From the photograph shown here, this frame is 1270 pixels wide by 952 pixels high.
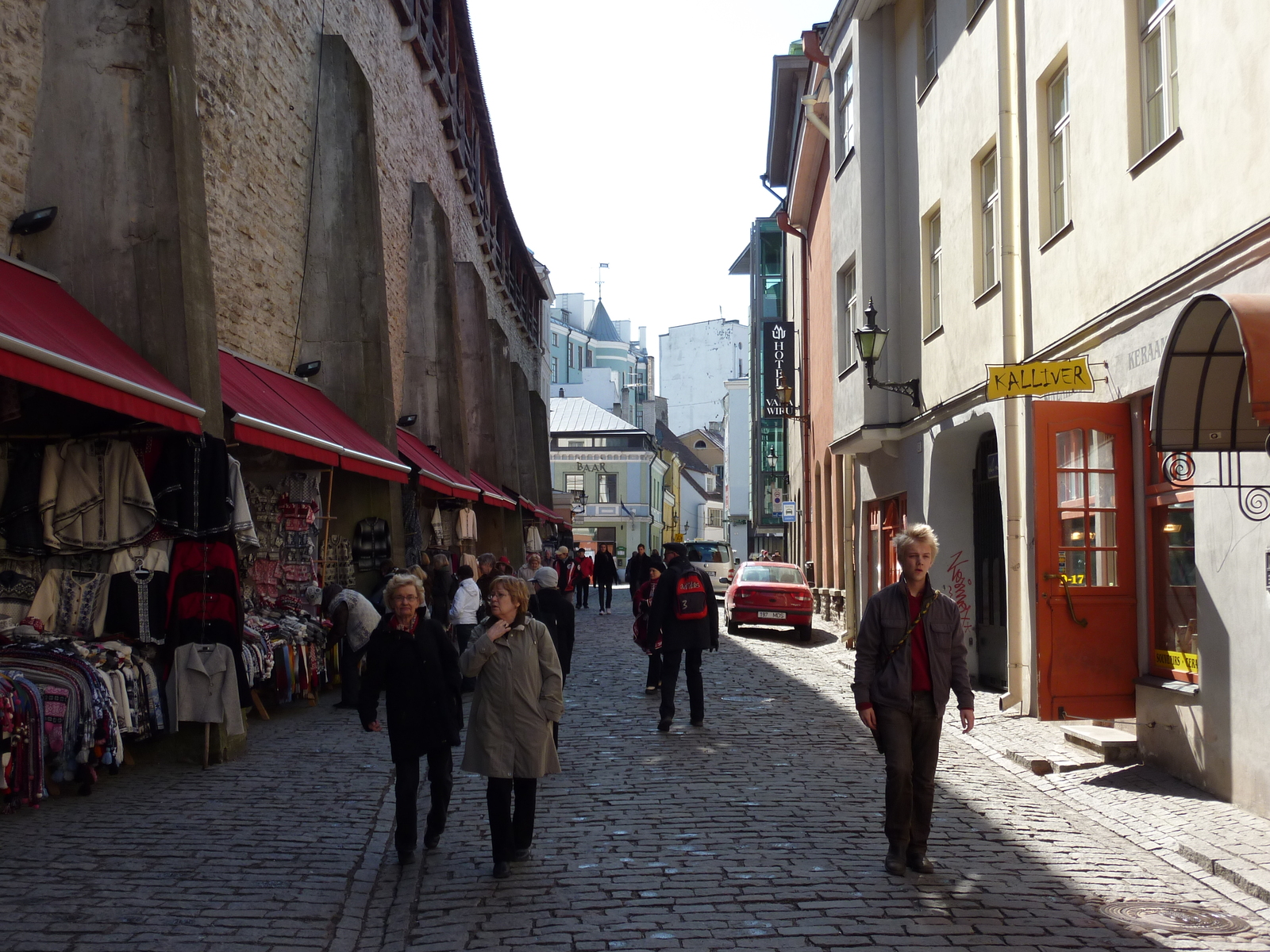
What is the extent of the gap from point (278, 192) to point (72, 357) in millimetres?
8101

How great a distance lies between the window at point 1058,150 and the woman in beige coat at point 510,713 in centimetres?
723

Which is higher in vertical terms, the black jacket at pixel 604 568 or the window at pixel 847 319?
the window at pixel 847 319

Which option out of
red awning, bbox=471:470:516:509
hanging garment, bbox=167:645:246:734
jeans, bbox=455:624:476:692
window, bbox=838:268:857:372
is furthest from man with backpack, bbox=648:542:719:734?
red awning, bbox=471:470:516:509

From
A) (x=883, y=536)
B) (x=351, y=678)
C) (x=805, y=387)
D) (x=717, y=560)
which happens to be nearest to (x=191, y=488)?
(x=351, y=678)

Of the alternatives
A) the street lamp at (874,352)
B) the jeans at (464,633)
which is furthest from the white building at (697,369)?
the jeans at (464,633)

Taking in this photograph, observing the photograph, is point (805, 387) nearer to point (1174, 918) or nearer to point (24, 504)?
point (24, 504)

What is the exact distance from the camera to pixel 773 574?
960 inches

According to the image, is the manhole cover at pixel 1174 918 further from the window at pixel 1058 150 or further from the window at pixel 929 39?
the window at pixel 929 39

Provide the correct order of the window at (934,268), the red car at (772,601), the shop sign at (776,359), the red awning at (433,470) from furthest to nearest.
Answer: the shop sign at (776,359), the red car at (772,601), the red awning at (433,470), the window at (934,268)

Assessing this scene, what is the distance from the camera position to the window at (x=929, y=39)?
16312mm

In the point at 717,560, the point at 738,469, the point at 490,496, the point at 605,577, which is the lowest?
the point at 605,577

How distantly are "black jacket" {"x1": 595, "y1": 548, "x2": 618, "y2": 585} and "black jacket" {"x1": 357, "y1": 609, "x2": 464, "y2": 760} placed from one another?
25.8 meters

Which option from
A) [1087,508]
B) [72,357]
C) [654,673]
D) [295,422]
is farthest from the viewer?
[654,673]

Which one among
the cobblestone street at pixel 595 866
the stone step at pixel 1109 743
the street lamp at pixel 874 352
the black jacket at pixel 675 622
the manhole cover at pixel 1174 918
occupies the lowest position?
the manhole cover at pixel 1174 918
